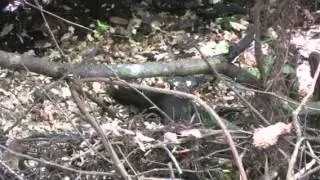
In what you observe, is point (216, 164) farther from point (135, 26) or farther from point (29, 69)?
point (135, 26)

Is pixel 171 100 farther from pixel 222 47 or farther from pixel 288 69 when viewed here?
pixel 222 47

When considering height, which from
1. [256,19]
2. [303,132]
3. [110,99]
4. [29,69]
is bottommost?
[110,99]

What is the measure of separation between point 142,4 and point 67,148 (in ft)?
11.3

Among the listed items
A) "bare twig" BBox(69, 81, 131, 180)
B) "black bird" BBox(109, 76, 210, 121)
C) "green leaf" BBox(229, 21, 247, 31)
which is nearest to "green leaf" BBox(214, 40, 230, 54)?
"green leaf" BBox(229, 21, 247, 31)

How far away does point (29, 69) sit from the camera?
8.80 ft

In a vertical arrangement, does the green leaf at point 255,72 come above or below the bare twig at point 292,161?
above

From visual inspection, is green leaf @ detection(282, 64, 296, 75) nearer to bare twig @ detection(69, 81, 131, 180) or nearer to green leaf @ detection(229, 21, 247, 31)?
bare twig @ detection(69, 81, 131, 180)

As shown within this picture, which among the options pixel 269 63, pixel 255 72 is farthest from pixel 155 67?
pixel 255 72

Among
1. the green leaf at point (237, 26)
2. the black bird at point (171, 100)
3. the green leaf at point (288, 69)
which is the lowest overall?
the black bird at point (171, 100)

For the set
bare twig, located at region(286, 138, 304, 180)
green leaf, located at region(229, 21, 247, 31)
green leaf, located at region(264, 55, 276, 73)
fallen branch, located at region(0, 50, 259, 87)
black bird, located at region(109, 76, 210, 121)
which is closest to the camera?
bare twig, located at region(286, 138, 304, 180)

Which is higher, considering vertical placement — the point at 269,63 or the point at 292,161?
the point at 269,63

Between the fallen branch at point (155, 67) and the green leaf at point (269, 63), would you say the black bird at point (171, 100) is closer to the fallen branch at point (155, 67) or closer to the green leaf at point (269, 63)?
the fallen branch at point (155, 67)

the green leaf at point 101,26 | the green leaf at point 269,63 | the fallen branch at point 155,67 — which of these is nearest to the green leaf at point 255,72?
the fallen branch at point 155,67

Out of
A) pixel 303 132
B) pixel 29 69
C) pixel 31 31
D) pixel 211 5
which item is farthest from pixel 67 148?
pixel 211 5
